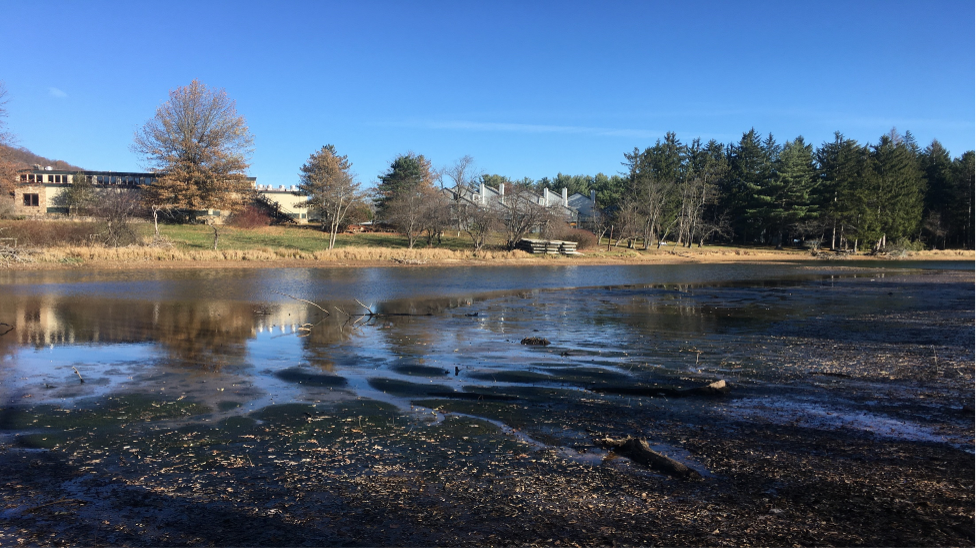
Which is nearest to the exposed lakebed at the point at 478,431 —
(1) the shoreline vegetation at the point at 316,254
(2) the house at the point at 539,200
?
(1) the shoreline vegetation at the point at 316,254

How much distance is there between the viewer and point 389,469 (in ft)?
20.0

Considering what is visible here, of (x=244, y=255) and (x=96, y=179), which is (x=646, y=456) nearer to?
(x=244, y=255)

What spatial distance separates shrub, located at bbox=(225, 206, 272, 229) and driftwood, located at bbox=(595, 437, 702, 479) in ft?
207

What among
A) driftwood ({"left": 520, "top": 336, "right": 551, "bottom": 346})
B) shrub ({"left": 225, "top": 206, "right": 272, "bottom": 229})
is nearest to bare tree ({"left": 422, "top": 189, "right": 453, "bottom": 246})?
shrub ({"left": 225, "top": 206, "right": 272, "bottom": 229})

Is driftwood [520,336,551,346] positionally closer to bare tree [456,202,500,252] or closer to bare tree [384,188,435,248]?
bare tree [456,202,500,252]

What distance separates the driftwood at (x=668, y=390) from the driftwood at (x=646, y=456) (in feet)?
8.09

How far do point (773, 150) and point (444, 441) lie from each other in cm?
9098

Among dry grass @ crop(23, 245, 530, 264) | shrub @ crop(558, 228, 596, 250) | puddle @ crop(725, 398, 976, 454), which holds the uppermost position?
shrub @ crop(558, 228, 596, 250)

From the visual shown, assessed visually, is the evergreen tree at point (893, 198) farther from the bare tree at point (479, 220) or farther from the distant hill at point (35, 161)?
the distant hill at point (35, 161)

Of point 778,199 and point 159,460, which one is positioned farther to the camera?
point 778,199

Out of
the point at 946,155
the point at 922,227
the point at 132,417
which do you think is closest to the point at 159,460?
the point at 132,417

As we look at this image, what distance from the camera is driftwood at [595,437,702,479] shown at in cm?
584

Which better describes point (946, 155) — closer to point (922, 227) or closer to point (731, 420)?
point (922, 227)

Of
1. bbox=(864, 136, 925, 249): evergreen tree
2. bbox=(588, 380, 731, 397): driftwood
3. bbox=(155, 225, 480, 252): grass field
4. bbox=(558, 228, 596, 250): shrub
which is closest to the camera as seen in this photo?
bbox=(588, 380, 731, 397): driftwood
